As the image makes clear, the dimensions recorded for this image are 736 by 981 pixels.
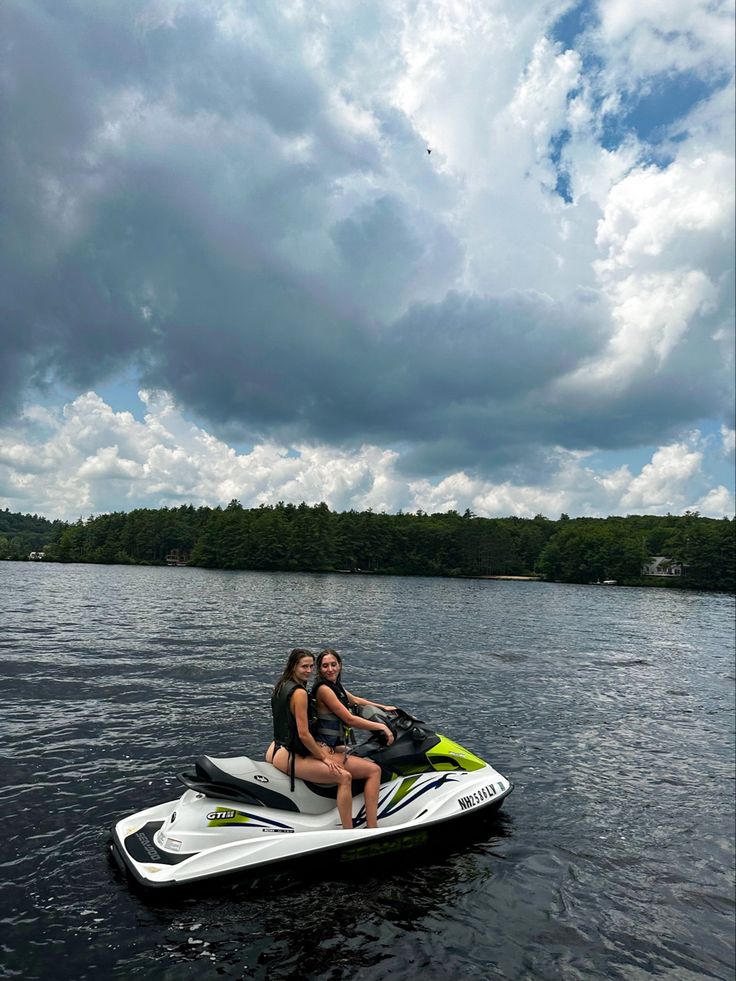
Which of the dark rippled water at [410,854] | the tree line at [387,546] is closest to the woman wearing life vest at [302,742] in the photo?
the dark rippled water at [410,854]

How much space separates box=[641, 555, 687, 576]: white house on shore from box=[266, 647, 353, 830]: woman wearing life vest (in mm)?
167294

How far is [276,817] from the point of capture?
8625 millimetres

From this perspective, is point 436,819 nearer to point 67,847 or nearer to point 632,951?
point 632,951

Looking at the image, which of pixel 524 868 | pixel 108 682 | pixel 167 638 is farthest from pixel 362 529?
pixel 524 868

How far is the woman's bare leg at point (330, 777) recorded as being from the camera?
889cm

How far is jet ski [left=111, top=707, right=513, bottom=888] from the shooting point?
26.5 ft

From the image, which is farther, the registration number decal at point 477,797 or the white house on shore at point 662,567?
the white house on shore at point 662,567

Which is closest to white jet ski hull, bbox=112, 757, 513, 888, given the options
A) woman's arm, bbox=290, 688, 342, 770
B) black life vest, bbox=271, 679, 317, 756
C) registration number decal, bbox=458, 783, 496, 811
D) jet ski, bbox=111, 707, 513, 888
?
jet ski, bbox=111, 707, 513, 888

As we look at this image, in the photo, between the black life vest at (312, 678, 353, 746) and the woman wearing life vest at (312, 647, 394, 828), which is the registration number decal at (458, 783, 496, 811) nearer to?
the woman wearing life vest at (312, 647, 394, 828)

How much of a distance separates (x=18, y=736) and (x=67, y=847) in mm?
6272

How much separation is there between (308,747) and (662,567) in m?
173

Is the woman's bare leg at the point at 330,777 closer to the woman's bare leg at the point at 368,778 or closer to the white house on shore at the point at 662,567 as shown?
the woman's bare leg at the point at 368,778

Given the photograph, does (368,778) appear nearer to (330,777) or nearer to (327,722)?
(330,777)

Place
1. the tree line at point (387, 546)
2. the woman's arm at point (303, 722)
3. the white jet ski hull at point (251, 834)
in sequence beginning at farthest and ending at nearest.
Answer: the tree line at point (387, 546), the woman's arm at point (303, 722), the white jet ski hull at point (251, 834)
